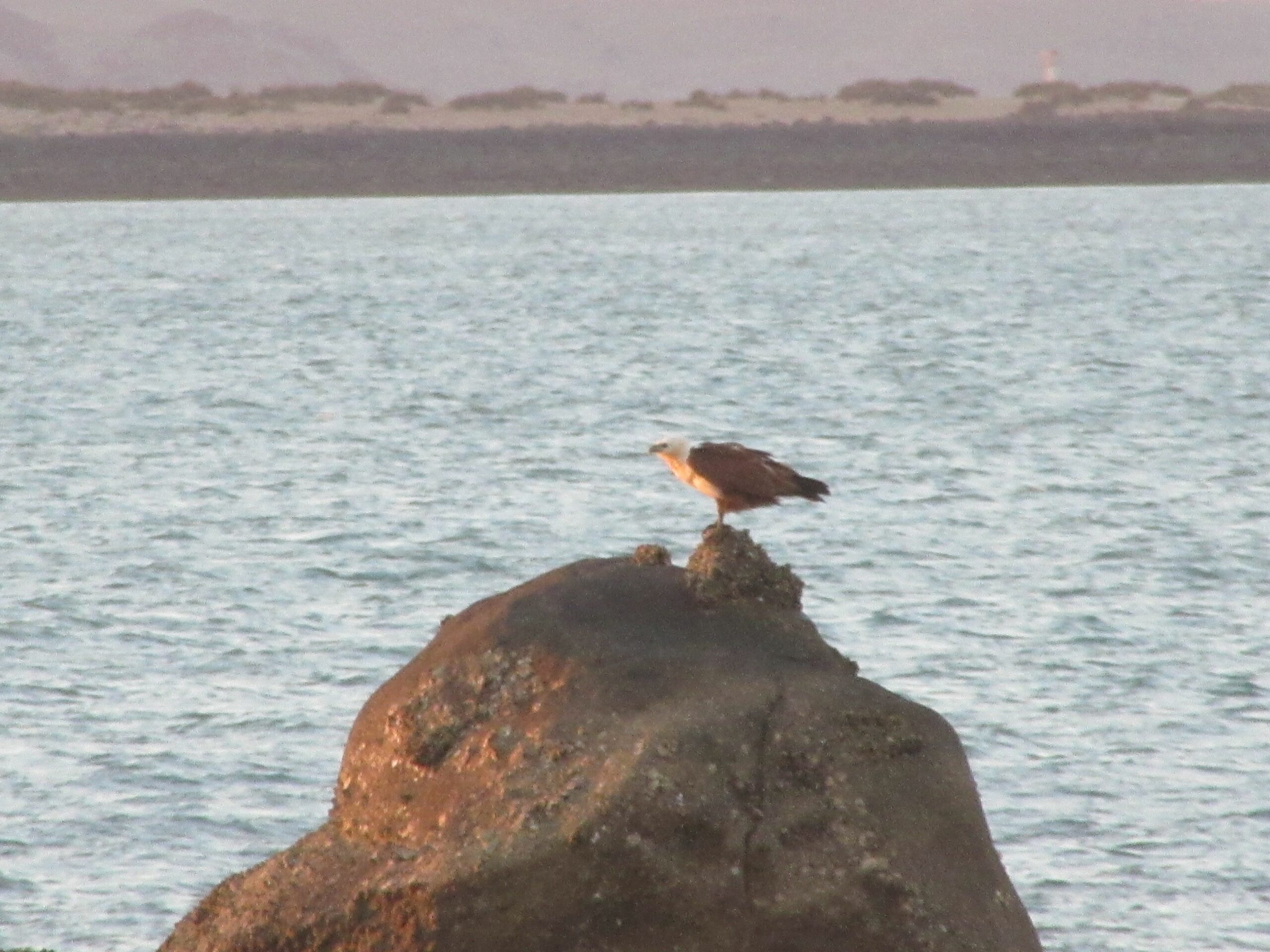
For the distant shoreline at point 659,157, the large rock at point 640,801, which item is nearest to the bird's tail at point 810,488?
the large rock at point 640,801

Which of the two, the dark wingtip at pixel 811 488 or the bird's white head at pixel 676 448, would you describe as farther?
the bird's white head at pixel 676 448

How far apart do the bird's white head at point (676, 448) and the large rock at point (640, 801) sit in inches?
30.2

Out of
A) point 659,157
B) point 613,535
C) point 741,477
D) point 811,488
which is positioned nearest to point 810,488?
point 811,488

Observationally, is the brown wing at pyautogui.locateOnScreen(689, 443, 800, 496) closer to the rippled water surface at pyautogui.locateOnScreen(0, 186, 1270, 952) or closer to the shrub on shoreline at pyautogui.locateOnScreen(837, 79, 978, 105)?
the rippled water surface at pyautogui.locateOnScreen(0, 186, 1270, 952)

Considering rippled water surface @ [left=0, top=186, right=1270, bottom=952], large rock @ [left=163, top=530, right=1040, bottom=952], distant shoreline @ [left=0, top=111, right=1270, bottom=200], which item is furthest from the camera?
distant shoreline @ [left=0, top=111, right=1270, bottom=200]

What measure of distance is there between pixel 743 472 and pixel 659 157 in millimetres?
105508

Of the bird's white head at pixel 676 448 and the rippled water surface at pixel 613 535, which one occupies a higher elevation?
the bird's white head at pixel 676 448

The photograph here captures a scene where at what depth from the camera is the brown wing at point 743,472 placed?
8812mm

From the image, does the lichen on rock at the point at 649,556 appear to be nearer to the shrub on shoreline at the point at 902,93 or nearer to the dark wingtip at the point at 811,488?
the dark wingtip at the point at 811,488

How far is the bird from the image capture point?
8.81 metres

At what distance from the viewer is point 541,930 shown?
7344mm

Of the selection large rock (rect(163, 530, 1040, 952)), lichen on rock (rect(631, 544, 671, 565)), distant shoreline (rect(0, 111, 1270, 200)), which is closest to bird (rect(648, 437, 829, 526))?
lichen on rock (rect(631, 544, 671, 565))

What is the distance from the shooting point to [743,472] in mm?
8828

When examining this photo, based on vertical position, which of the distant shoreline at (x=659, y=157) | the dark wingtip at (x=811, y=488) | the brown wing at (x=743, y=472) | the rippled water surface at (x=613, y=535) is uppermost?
the brown wing at (x=743, y=472)
